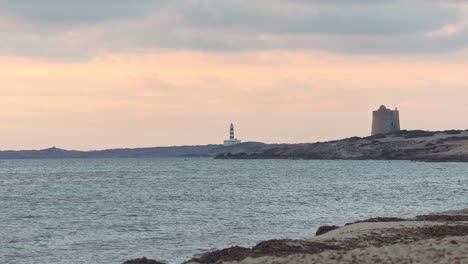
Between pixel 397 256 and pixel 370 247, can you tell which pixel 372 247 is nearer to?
pixel 370 247

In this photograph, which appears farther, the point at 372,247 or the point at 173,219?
the point at 173,219

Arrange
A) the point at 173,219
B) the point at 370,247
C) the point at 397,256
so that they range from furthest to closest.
Result: the point at 173,219, the point at 370,247, the point at 397,256

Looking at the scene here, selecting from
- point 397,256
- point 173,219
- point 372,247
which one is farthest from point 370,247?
point 173,219

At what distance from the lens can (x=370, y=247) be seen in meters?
26.6

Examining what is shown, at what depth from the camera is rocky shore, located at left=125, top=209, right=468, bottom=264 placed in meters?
21.2

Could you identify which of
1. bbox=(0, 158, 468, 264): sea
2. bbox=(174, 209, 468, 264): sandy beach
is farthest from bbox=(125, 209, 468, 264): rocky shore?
bbox=(0, 158, 468, 264): sea

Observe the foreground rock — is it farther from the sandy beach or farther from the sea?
the sea

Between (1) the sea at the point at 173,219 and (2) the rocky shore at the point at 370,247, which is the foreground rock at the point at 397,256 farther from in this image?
(1) the sea at the point at 173,219

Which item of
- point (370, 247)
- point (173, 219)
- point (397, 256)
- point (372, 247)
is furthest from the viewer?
point (173, 219)

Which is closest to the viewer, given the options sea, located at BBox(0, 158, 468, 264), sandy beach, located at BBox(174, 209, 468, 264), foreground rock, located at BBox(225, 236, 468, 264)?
foreground rock, located at BBox(225, 236, 468, 264)

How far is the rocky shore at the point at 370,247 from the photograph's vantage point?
21188mm

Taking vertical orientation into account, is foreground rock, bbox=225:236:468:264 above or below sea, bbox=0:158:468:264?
above

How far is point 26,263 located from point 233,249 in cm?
1035

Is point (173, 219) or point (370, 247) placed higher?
point (370, 247)
